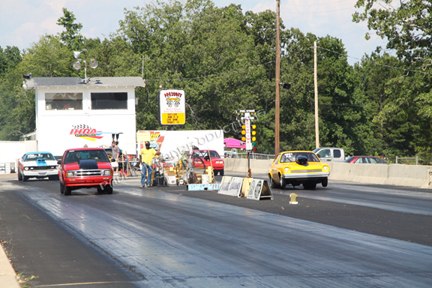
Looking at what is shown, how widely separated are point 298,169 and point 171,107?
29.7 m

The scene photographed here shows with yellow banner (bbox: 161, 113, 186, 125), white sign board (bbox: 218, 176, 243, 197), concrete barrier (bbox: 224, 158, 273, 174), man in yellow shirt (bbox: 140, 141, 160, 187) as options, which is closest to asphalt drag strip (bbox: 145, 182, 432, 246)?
white sign board (bbox: 218, 176, 243, 197)

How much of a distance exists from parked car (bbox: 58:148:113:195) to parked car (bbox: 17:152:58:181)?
11.8m

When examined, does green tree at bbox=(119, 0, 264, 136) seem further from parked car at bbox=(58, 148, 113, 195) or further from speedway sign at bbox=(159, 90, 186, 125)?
parked car at bbox=(58, 148, 113, 195)

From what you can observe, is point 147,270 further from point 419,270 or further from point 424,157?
point 424,157

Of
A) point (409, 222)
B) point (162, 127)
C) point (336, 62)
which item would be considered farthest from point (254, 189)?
point (336, 62)

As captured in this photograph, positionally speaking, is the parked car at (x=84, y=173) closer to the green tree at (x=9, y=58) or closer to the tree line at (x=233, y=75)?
the tree line at (x=233, y=75)

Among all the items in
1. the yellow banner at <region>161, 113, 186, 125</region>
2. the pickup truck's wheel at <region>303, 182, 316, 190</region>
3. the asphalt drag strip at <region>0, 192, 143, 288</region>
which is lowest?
the pickup truck's wheel at <region>303, 182, 316, 190</region>

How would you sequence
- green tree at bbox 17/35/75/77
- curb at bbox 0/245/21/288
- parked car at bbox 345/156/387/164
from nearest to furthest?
curb at bbox 0/245/21/288, parked car at bbox 345/156/387/164, green tree at bbox 17/35/75/77

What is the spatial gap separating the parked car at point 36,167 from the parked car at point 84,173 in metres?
11.8

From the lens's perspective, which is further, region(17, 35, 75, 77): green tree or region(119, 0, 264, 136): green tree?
region(17, 35, 75, 77): green tree

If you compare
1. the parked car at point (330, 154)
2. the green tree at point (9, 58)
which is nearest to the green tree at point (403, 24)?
the parked car at point (330, 154)

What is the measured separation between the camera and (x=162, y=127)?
223ft

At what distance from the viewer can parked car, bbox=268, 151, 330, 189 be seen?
76.6 ft

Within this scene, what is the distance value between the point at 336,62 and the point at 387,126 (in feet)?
61.3
